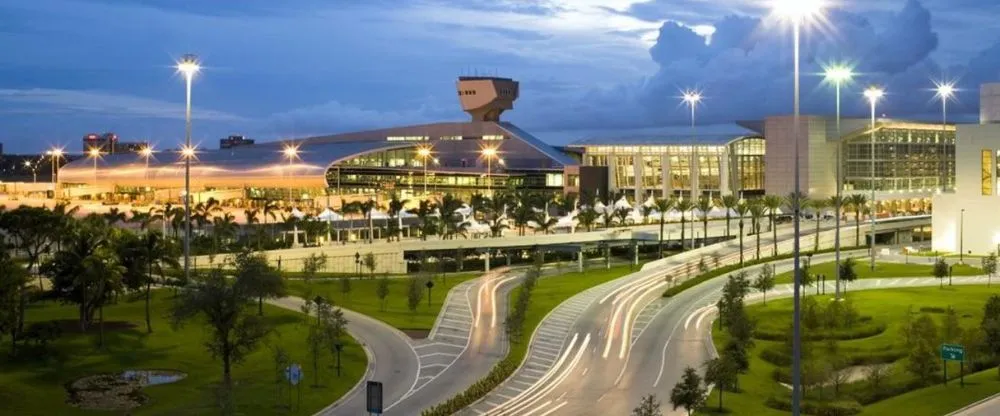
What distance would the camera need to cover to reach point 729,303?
5572 cm

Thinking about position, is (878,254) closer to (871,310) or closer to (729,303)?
(871,310)

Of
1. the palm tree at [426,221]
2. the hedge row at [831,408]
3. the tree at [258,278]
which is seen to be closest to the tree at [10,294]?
the tree at [258,278]

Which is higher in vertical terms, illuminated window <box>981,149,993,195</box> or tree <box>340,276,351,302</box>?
illuminated window <box>981,149,993,195</box>

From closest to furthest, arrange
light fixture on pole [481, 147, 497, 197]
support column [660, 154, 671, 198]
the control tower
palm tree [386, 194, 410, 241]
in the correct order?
palm tree [386, 194, 410, 241] → light fixture on pole [481, 147, 497, 197] → support column [660, 154, 671, 198] → the control tower

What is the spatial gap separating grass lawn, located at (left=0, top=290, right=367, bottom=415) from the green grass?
6.14 m

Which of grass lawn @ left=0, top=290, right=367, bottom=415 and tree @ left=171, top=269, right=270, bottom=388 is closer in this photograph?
grass lawn @ left=0, top=290, right=367, bottom=415

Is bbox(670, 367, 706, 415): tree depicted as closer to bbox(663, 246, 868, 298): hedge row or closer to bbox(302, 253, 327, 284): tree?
bbox(663, 246, 868, 298): hedge row

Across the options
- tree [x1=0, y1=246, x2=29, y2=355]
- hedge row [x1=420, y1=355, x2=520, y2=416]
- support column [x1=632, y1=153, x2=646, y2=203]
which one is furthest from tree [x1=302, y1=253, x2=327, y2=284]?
support column [x1=632, y1=153, x2=646, y2=203]

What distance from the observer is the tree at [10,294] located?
137ft

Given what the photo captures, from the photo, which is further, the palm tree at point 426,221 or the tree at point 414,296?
the palm tree at point 426,221

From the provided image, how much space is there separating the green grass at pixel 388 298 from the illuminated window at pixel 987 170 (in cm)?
4557

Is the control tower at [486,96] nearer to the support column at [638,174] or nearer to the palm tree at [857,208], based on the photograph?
the support column at [638,174]

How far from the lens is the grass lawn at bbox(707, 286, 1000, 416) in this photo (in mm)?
39688

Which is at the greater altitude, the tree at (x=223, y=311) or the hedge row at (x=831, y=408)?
the tree at (x=223, y=311)
